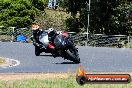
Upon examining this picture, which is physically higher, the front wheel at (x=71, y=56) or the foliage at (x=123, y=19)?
the front wheel at (x=71, y=56)

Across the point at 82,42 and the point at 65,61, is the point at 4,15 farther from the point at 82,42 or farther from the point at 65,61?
the point at 65,61

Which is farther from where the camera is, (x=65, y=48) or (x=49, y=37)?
(x=49, y=37)

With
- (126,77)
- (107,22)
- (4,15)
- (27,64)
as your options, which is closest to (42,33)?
(27,64)

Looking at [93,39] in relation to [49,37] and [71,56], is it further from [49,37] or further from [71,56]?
[71,56]

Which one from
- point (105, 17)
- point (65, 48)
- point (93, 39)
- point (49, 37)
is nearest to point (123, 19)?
point (105, 17)

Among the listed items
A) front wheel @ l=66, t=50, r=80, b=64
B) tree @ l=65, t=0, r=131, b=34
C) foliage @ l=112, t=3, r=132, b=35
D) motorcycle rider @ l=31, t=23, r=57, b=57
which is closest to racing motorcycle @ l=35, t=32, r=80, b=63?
front wheel @ l=66, t=50, r=80, b=64

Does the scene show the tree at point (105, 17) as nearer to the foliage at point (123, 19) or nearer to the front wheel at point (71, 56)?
the foliage at point (123, 19)

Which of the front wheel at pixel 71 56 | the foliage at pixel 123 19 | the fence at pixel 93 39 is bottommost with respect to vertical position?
the fence at pixel 93 39

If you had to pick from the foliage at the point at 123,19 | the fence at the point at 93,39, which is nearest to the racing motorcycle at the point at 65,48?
the fence at the point at 93,39

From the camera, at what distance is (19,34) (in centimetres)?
4266

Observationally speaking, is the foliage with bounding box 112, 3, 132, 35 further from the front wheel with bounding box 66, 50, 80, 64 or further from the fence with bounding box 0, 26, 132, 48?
the front wheel with bounding box 66, 50, 80, 64

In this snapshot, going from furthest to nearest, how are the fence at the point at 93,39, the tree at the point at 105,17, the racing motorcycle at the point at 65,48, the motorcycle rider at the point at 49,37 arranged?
the tree at the point at 105,17 → the fence at the point at 93,39 → the motorcycle rider at the point at 49,37 → the racing motorcycle at the point at 65,48

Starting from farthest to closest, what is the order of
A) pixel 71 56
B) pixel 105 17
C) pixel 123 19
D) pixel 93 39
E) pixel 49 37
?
1. pixel 105 17
2. pixel 123 19
3. pixel 93 39
4. pixel 49 37
5. pixel 71 56

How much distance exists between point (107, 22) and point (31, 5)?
37.6ft
